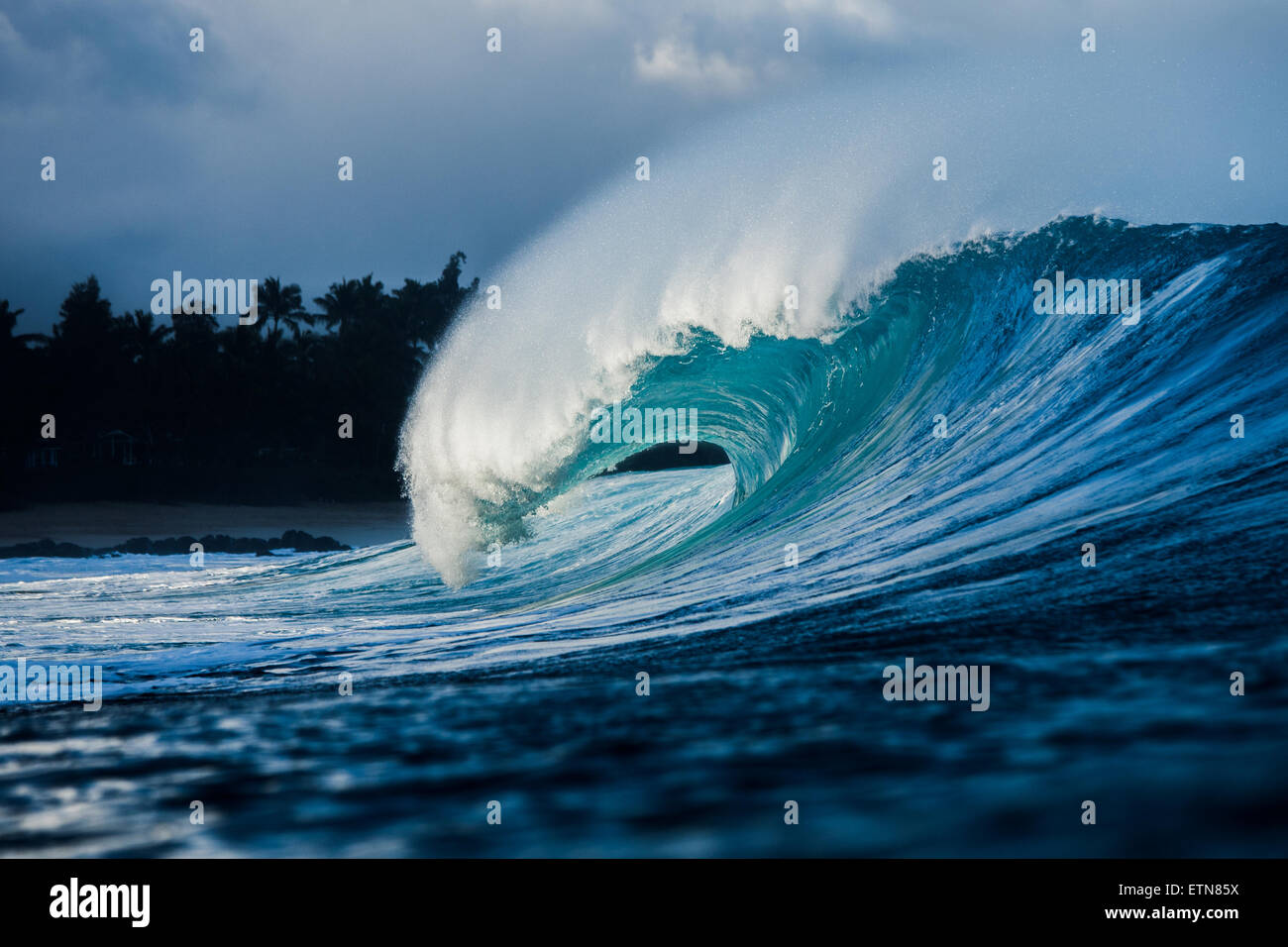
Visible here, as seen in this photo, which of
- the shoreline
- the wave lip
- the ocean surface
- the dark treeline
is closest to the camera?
the ocean surface

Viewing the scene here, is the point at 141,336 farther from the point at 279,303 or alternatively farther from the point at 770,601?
the point at 770,601

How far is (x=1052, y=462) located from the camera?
22.6 feet

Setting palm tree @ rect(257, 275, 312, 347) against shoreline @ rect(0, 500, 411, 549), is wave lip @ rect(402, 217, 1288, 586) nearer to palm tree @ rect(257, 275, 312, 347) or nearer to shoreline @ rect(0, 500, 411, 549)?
shoreline @ rect(0, 500, 411, 549)

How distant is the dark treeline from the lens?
50.5 metres

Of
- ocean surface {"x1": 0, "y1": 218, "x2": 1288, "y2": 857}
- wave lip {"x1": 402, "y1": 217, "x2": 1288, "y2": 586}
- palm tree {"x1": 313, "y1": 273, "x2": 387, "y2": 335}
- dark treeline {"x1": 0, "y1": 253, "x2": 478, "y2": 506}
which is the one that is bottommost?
ocean surface {"x1": 0, "y1": 218, "x2": 1288, "y2": 857}

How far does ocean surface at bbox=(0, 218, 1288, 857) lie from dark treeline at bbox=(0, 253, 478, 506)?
41.9 m

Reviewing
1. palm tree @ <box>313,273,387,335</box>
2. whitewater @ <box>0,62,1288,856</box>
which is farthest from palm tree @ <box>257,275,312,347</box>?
whitewater @ <box>0,62,1288,856</box>

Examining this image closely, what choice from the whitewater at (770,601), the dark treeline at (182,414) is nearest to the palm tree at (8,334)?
the dark treeline at (182,414)

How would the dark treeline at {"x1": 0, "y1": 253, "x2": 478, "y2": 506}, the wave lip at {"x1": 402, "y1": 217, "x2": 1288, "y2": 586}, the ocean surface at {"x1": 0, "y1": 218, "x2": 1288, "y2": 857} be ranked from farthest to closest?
the dark treeline at {"x1": 0, "y1": 253, "x2": 478, "y2": 506}
the wave lip at {"x1": 402, "y1": 217, "x2": 1288, "y2": 586}
the ocean surface at {"x1": 0, "y1": 218, "x2": 1288, "y2": 857}

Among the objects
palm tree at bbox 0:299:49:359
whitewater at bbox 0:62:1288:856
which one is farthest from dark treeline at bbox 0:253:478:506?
whitewater at bbox 0:62:1288:856

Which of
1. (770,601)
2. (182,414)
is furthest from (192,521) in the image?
(770,601)

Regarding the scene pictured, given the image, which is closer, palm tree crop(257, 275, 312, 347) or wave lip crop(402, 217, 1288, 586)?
wave lip crop(402, 217, 1288, 586)

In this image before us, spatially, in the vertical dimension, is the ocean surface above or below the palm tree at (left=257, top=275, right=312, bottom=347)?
below

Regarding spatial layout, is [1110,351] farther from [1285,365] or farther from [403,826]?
[403,826]
